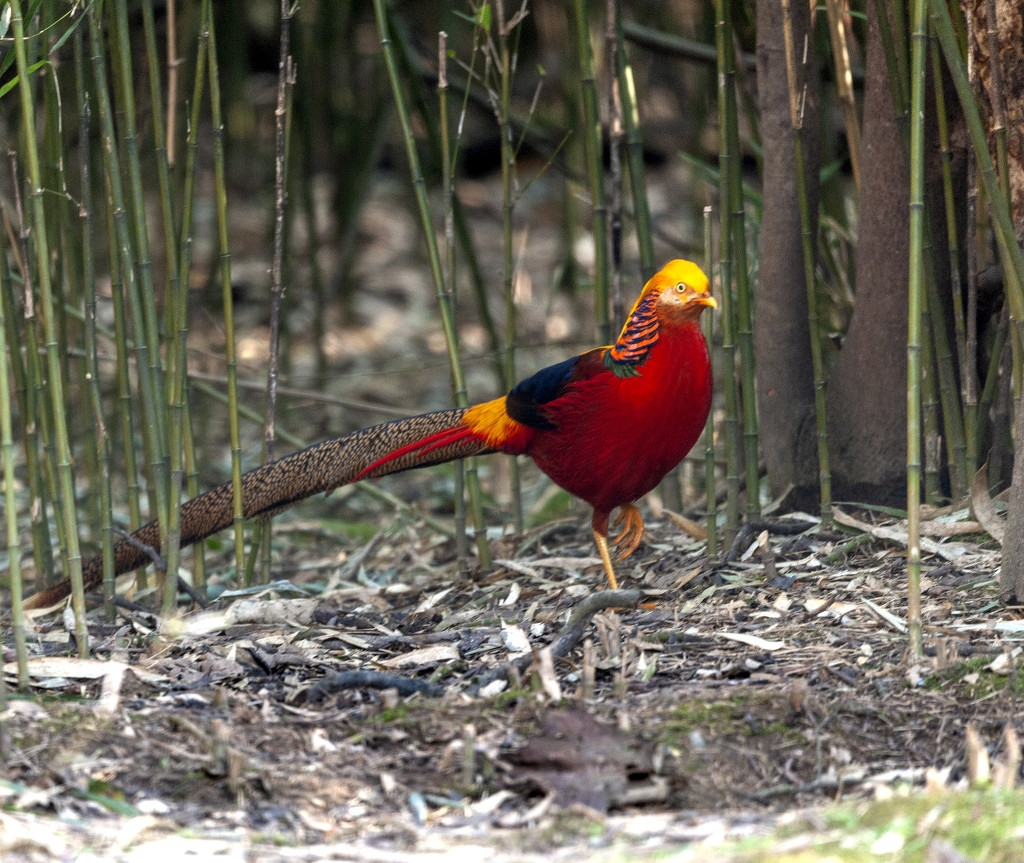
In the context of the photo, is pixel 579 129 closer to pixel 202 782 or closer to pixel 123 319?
pixel 123 319

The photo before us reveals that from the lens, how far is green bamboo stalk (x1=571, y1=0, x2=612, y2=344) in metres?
3.20

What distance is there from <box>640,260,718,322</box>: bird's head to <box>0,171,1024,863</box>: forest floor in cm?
61

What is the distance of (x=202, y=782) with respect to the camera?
1.94 meters

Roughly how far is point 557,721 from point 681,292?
4.01 feet

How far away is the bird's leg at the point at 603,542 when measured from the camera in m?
3.14

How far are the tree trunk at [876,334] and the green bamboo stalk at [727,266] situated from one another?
340 mm

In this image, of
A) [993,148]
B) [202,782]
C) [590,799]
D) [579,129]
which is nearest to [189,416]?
[202,782]

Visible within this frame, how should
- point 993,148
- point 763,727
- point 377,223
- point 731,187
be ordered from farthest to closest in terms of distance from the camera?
point 377,223
point 731,187
point 993,148
point 763,727

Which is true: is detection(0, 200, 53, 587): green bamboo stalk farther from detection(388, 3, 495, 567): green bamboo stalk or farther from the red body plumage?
the red body plumage

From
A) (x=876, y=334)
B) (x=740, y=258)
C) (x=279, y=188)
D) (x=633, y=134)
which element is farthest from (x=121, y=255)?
(x=876, y=334)

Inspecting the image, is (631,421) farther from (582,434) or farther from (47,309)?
(47,309)

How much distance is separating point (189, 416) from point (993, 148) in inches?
85.1

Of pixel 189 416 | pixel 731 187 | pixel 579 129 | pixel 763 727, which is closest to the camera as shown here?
pixel 763 727

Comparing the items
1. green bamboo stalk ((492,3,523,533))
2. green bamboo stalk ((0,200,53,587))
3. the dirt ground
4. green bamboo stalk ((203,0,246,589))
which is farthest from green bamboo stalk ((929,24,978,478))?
green bamboo stalk ((0,200,53,587))
